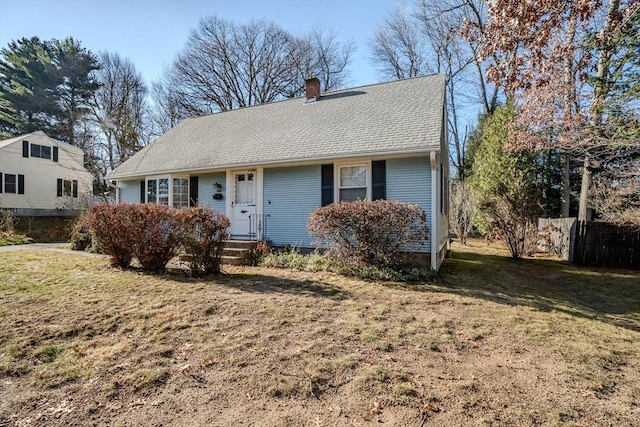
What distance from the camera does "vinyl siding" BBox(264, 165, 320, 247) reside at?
31.4 ft

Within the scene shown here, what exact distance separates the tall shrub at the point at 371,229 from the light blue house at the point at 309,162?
0.88 m

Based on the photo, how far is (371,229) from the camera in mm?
7277

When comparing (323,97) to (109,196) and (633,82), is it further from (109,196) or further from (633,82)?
(109,196)

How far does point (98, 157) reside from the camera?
21750 millimetres

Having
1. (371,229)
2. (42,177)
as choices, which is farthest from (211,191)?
(42,177)

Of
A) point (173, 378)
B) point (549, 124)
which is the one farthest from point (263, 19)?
point (173, 378)

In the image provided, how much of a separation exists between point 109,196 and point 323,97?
1742cm

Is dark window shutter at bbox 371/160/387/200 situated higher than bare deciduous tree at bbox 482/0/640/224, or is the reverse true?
bare deciduous tree at bbox 482/0/640/224

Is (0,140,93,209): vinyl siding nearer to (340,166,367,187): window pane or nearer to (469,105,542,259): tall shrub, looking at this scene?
(340,166,367,187): window pane

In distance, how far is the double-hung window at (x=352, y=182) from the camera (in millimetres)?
9016

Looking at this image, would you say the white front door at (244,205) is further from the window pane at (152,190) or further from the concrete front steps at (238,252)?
the window pane at (152,190)

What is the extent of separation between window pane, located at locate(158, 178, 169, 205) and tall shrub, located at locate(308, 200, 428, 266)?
677cm

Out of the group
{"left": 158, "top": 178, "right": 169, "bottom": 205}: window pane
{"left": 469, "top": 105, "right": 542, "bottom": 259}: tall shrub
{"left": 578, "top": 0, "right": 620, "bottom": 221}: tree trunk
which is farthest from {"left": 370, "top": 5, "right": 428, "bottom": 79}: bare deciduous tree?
{"left": 158, "top": 178, "right": 169, "bottom": 205}: window pane

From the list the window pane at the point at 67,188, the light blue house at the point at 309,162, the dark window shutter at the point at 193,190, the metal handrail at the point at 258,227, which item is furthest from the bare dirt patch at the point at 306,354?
the window pane at the point at 67,188
